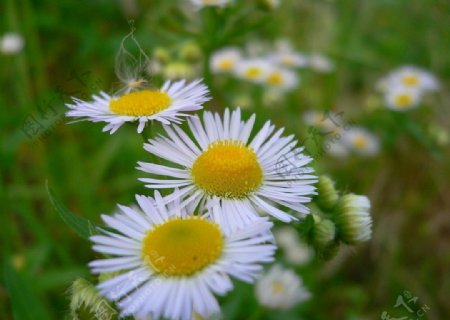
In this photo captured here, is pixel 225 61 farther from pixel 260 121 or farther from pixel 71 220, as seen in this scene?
pixel 71 220

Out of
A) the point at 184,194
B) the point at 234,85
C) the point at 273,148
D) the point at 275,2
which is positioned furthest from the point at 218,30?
the point at 234,85

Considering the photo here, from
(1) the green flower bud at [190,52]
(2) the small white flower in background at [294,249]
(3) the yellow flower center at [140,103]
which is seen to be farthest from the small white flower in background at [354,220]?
(1) the green flower bud at [190,52]

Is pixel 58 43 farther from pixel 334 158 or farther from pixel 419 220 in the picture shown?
pixel 419 220

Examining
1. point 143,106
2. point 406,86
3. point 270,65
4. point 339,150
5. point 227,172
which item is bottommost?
point 227,172

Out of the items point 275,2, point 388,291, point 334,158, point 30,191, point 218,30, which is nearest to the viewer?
point 218,30

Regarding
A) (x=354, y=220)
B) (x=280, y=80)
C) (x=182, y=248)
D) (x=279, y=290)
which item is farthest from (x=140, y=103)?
(x=280, y=80)

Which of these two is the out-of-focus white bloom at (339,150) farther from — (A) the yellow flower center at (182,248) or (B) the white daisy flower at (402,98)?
(A) the yellow flower center at (182,248)
